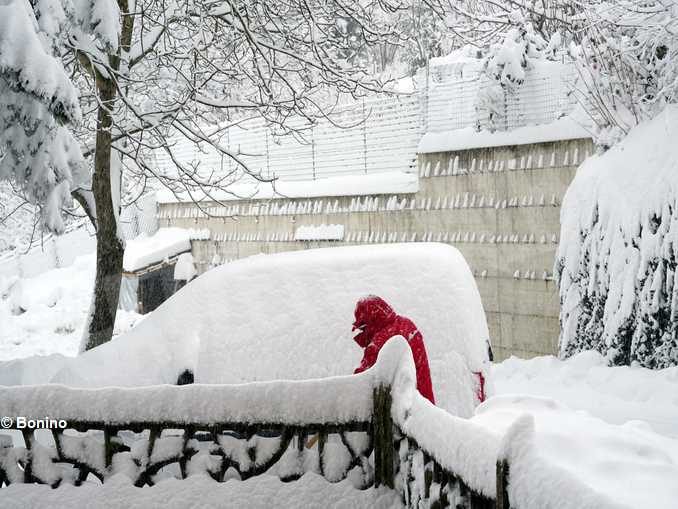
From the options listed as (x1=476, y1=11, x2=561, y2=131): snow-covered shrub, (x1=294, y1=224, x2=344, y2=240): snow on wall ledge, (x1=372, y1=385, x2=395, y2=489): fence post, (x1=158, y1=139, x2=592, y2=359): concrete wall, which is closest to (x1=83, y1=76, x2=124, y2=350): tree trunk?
(x1=158, y1=139, x2=592, y2=359): concrete wall

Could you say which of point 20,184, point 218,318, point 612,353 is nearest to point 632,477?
point 218,318

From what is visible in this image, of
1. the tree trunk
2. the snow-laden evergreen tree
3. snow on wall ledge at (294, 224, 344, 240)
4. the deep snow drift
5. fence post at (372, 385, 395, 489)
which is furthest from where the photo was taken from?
snow on wall ledge at (294, 224, 344, 240)

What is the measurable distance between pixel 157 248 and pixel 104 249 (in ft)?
21.1

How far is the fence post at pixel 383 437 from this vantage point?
278cm

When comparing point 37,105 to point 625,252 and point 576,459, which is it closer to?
point 576,459

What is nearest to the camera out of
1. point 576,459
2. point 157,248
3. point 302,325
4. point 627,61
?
point 576,459

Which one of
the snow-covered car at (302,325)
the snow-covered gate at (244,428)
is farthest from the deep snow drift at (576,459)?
the snow-covered car at (302,325)

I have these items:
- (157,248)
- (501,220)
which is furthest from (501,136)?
(157,248)

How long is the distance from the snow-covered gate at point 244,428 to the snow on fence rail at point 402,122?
16.8ft

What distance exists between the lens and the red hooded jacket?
13.4ft

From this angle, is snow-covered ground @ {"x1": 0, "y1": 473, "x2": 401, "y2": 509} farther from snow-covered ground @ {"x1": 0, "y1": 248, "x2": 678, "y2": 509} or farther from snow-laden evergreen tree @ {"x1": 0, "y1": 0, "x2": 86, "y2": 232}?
snow-laden evergreen tree @ {"x1": 0, "y1": 0, "x2": 86, "y2": 232}

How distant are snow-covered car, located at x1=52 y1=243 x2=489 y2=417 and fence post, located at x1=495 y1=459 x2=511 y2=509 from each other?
10.5 ft

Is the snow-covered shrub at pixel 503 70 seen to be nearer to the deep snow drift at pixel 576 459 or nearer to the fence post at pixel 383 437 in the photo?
the deep snow drift at pixel 576 459

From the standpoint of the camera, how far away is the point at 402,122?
10781 millimetres
